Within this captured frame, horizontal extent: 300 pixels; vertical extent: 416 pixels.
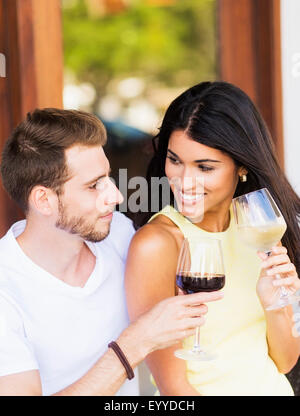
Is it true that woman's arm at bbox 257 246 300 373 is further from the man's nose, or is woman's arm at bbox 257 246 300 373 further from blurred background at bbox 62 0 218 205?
blurred background at bbox 62 0 218 205

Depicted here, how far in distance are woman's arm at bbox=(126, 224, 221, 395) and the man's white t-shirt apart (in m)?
0.08

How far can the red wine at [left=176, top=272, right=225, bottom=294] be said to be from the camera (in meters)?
1.53

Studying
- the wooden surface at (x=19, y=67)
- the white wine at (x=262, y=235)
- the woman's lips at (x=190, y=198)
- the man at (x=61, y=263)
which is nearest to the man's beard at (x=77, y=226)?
the man at (x=61, y=263)

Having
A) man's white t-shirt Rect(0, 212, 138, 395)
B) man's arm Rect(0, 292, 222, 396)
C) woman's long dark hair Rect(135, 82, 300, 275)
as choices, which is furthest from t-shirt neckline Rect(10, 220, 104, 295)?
woman's long dark hair Rect(135, 82, 300, 275)

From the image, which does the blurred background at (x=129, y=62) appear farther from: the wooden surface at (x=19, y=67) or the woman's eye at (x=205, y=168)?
the woman's eye at (x=205, y=168)

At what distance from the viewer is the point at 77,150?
1700mm

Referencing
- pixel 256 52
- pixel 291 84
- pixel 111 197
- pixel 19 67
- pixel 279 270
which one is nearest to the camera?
pixel 279 270

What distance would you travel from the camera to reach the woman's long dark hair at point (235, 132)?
1.89 m

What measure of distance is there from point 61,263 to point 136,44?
3.27 metres

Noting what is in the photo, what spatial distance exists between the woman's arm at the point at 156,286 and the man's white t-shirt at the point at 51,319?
0.08 metres

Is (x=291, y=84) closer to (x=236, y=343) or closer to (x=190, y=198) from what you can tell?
(x=190, y=198)

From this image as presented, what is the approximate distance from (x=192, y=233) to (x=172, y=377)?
0.45 metres

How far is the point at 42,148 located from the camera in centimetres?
167

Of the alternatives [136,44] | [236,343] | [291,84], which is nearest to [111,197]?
[236,343]
